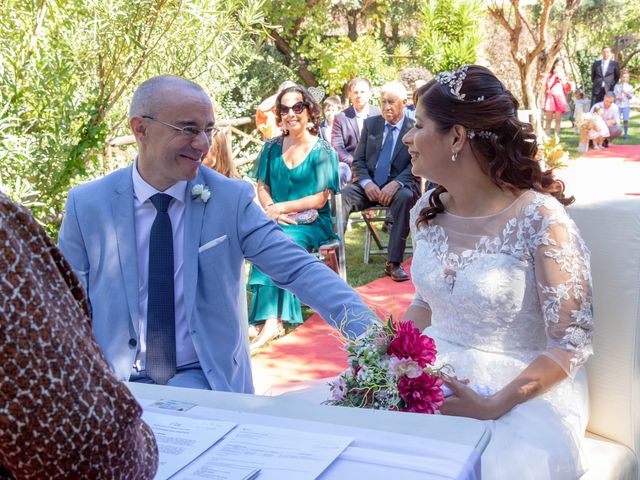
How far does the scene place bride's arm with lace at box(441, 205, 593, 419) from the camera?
2592mm

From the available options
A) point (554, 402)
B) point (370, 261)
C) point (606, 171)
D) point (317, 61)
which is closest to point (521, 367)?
point (554, 402)

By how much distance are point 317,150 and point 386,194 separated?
5.44 ft

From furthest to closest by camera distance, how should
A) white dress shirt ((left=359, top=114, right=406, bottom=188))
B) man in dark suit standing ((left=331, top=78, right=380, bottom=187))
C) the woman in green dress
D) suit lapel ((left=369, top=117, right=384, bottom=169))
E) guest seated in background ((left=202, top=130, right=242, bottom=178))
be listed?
man in dark suit standing ((left=331, top=78, right=380, bottom=187)) → suit lapel ((left=369, top=117, right=384, bottom=169)) → white dress shirt ((left=359, top=114, right=406, bottom=188)) → the woman in green dress → guest seated in background ((left=202, top=130, right=242, bottom=178))

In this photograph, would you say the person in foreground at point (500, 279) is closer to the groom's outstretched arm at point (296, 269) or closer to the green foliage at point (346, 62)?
the groom's outstretched arm at point (296, 269)

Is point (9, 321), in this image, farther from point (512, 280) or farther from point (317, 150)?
point (317, 150)

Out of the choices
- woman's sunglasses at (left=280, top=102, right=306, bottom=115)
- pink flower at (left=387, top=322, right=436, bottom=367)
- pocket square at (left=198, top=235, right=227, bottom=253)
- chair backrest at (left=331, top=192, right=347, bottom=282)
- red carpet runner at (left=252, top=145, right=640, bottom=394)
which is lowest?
red carpet runner at (left=252, top=145, right=640, bottom=394)

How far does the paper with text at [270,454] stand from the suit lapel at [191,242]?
140 cm

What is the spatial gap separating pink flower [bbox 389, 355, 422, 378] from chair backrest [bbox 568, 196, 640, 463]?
0.95m

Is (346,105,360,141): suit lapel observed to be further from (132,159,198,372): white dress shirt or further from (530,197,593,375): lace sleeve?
(530,197,593,375): lace sleeve

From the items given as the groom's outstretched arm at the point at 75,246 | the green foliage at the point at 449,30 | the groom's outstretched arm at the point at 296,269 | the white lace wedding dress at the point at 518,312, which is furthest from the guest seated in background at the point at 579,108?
the groom's outstretched arm at the point at 75,246

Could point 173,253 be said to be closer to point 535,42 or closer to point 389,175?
point 389,175

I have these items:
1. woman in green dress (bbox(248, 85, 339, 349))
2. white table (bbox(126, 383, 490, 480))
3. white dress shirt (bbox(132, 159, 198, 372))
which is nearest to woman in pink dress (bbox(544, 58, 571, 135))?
woman in green dress (bbox(248, 85, 339, 349))

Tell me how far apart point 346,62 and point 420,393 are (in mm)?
16046

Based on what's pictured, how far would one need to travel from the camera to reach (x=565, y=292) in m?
2.63
